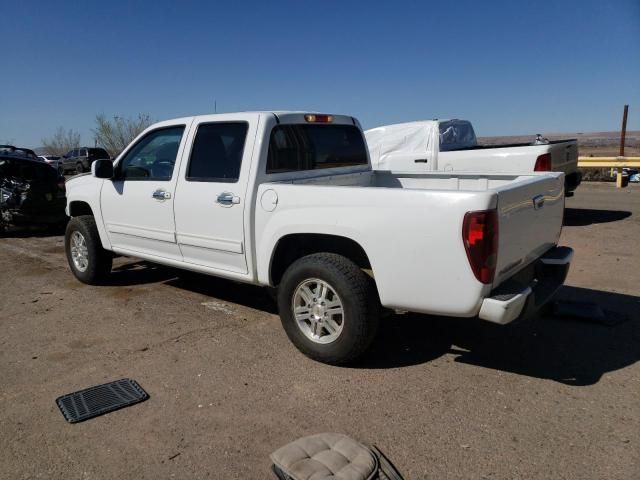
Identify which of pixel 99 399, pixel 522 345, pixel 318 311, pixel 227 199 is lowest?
pixel 522 345

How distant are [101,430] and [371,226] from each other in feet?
6.81

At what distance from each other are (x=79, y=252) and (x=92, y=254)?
1.39 feet

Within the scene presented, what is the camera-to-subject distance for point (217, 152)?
465 centimetres

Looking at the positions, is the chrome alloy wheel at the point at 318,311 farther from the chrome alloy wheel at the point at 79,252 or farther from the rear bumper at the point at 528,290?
the chrome alloy wheel at the point at 79,252

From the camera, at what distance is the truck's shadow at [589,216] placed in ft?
32.2

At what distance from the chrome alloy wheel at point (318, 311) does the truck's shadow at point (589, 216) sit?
7369 millimetres

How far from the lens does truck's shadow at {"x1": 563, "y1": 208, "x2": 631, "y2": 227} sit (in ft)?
32.2

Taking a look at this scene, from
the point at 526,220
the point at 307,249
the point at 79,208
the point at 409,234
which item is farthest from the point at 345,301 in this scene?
the point at 79,208

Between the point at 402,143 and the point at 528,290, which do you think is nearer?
the point at 528,290

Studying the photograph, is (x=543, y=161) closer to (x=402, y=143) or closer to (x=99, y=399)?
(x=402, y=143)

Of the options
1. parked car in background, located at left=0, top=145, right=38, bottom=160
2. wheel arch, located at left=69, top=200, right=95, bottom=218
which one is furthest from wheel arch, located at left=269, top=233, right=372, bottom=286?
parked car in background, located at left=0, top=145, right=38, bottom=160

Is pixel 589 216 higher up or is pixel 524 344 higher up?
pixel 524 344

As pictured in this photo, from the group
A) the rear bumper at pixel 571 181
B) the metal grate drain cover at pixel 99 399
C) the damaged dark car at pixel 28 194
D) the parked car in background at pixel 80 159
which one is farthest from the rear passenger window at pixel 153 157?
the parked car in background at pixel 80 159

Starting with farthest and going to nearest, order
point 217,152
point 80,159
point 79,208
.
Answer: point 80,159, point 79,208, point 217,152
